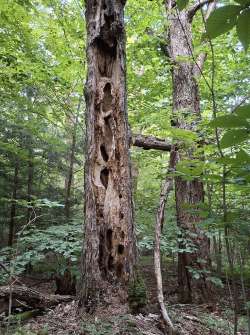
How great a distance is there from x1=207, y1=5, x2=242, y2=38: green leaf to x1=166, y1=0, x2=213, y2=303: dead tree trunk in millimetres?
4069

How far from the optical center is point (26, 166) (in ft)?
34.3

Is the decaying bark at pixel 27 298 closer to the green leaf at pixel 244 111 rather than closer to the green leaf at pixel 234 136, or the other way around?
the green leaf at pixel 234 136

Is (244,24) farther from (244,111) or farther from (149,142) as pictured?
(149,142)

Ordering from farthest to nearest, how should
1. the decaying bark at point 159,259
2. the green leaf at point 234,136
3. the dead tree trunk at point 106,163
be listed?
the dead tree trunk at point 106,163, the decaying bark at point 159,259, the green leaf at point 234,136

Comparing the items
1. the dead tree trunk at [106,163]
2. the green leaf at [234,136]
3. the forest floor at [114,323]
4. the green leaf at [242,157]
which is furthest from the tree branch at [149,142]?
the green leaf at [234,136]

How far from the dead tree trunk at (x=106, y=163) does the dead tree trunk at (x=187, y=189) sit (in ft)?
4.94

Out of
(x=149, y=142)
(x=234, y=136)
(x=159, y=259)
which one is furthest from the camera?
(x=149, y=142)

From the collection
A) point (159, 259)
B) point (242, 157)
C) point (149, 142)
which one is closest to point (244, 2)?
point (242, 157)

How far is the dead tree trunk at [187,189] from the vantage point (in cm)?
557

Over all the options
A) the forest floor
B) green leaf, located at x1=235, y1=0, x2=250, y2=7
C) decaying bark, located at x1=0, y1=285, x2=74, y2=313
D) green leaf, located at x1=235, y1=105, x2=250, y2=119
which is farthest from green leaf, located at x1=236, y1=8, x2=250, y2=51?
decaying bark, located at x1=0, y1=285, x2=74, y2=313

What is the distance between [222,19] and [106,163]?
2.82 metres

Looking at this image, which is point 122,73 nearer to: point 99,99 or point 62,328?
point 99,99

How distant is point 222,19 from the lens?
96 cm

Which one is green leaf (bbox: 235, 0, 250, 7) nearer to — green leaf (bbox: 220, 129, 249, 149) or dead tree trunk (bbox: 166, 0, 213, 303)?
green leaf (bbox: 220, 129, 249, 149)
